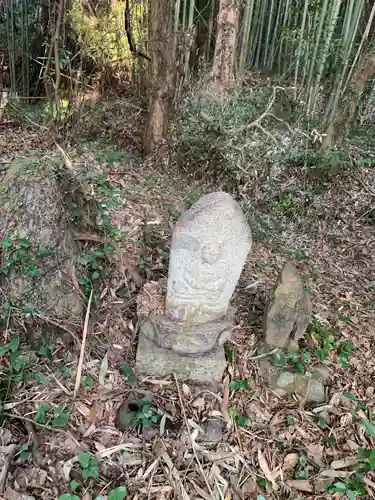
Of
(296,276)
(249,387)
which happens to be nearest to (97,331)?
(249,387)

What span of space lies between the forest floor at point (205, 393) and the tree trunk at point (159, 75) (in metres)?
0.47

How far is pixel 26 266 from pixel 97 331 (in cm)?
55

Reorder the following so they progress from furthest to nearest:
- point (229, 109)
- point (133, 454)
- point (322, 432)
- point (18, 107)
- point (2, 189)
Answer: point (18, 107) < point (229, 109) < point (2, 189) < point (322, 432) < point (133, 454)

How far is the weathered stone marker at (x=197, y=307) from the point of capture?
2160 millimetres

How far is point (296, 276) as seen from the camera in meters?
2.46

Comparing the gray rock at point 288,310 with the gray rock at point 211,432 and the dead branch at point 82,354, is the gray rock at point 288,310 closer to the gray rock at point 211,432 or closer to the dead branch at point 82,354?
the gray rock at point 211,432

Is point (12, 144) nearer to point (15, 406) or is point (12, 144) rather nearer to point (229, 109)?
point (229, 109)

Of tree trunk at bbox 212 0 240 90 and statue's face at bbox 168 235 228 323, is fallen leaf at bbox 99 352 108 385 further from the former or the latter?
tree trunk at bbox 212 0 240 90

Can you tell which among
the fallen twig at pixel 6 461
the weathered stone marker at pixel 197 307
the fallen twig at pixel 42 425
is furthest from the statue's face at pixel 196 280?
the fallen twig at pixel 6 461

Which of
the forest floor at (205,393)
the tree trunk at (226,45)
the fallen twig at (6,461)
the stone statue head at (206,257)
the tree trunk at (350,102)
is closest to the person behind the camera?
the fallen twig at (6,461)

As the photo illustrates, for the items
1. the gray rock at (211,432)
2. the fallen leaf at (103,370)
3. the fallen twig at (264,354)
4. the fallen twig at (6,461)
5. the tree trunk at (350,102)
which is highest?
the tree trunk at (350,102)

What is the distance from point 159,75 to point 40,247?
2.53 metres

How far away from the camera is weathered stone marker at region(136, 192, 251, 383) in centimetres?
216

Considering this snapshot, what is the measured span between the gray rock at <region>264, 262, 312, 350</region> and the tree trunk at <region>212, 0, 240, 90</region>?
8.25 feet
